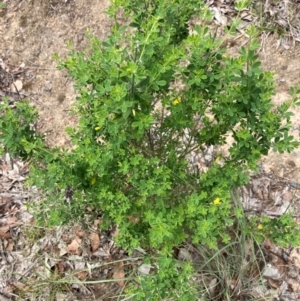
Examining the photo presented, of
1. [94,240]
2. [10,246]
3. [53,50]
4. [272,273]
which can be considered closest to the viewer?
[272,273]

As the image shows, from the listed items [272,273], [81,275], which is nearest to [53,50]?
[81,275]

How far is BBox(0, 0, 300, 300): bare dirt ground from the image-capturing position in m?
3.81

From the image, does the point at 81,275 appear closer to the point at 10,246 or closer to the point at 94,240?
the point at 94,240

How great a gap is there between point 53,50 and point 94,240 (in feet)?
6.09

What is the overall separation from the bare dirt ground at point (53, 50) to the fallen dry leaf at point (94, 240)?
0.86m

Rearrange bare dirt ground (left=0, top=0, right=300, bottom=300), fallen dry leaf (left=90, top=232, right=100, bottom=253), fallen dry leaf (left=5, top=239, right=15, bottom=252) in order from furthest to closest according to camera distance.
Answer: bare dirt ground (left=0, top=0, right=300, bottom=300) < fallen dry leaf (left=5, top=239, right=15, bottom=252) < fallen dry leaf (left=90, top=232, right=100, bottom=253)

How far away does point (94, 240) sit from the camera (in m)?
3.17

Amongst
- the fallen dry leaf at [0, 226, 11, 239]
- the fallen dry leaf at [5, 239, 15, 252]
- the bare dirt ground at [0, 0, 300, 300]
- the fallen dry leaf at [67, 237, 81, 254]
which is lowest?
the fallen dry leaf at [5, 239, 15, 252]

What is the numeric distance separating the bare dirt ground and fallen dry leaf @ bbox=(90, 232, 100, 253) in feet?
2.82

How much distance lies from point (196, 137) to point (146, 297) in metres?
0.88

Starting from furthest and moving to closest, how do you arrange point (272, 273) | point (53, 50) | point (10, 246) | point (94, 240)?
point (53, 50) < point (10, 246) < point (94, 240) < point (272, 273)

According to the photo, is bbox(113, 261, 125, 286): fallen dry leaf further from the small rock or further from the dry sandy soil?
the dry sandy soil

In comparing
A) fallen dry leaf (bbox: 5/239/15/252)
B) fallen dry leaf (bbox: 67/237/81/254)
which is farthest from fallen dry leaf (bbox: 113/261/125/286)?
fallen dry leaf (bbox: 5/239/15/252)

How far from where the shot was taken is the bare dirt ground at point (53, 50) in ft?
12.5
